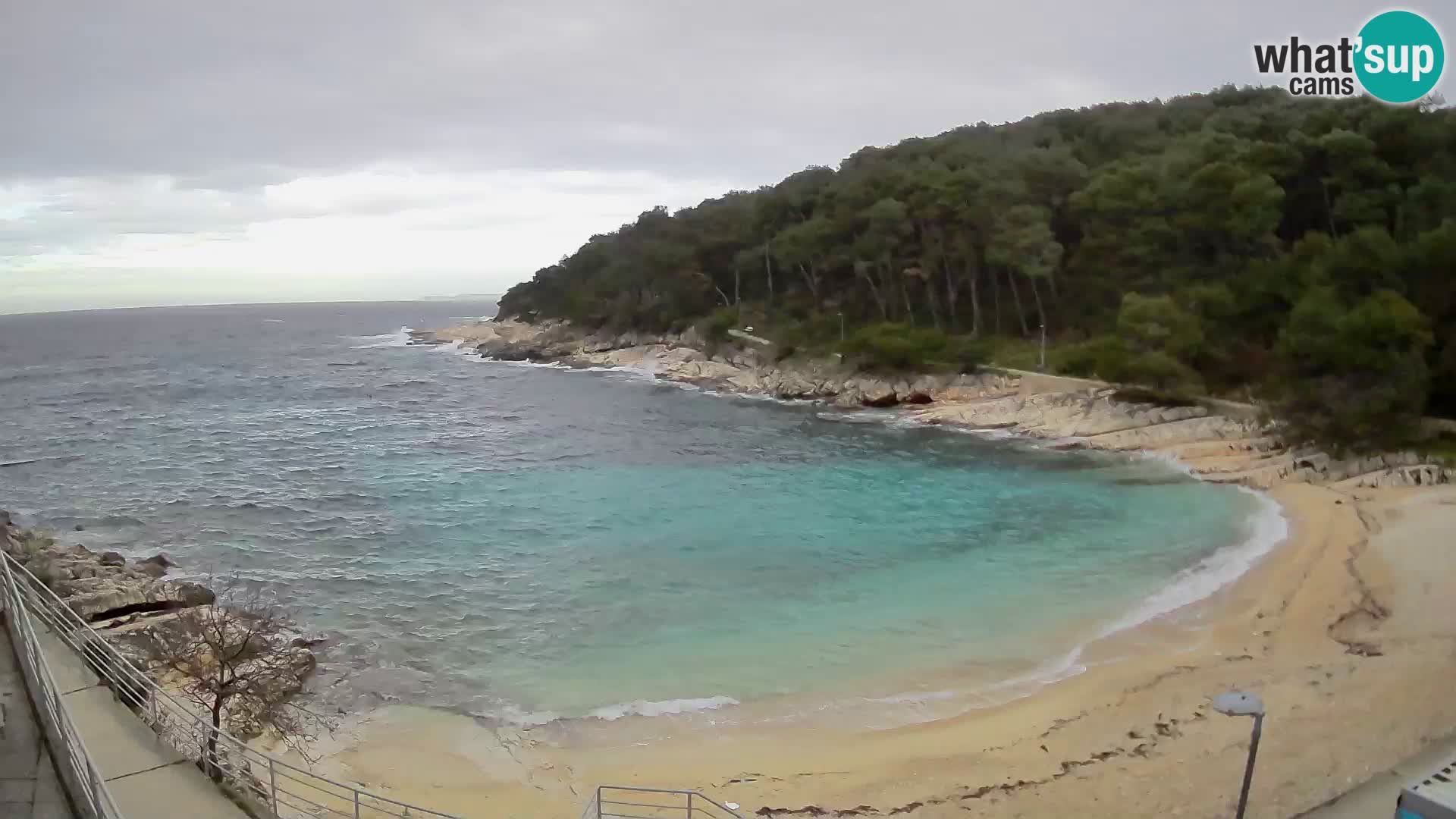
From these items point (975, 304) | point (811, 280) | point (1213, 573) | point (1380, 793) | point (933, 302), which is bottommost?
point (1213, 573)

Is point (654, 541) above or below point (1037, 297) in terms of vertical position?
below

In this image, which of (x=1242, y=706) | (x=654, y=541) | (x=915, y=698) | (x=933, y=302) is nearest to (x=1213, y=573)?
(x=915, y=698)

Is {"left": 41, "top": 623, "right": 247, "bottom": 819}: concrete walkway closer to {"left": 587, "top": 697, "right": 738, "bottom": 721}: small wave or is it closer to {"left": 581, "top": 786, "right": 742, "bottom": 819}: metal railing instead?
{"left": 581, "top": 786, "right": 742, "bottom": 819}: metal railing

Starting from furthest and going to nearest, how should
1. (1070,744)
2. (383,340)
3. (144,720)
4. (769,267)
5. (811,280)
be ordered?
1. (383,340)
2. (769,267)
3. (811,280)
4. (1070,744)
5. (144,720)

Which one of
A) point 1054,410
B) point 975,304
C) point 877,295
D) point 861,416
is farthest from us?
point 877,295

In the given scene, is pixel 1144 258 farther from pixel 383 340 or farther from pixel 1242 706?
pixel 383 340

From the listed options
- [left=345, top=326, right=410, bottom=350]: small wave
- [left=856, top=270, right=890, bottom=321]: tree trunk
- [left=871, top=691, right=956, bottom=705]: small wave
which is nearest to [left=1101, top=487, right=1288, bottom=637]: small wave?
[left=871, top=691, right=956, bottom=705]: small wave
